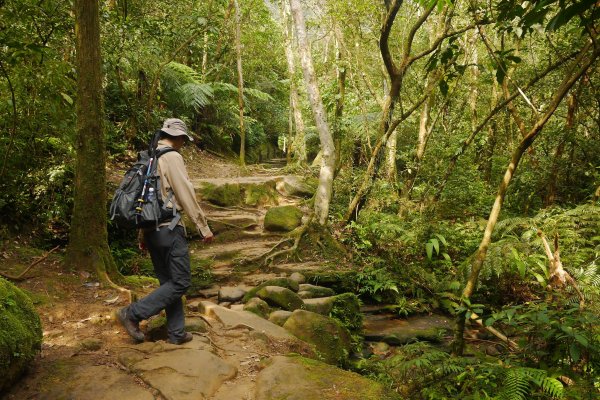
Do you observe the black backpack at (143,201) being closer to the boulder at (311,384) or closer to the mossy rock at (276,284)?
the boulder at (311,384)

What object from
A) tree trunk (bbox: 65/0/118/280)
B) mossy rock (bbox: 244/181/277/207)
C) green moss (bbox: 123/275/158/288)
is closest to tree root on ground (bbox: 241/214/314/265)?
mossy rock (bbox: 244/181/277/207)

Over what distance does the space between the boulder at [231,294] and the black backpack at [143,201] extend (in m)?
Answer: 2.85

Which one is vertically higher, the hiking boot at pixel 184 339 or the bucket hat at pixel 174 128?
the bucket hat at pixel 174 128

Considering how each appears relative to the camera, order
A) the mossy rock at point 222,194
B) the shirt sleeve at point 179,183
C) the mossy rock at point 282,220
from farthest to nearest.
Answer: the mossy rock at point 222,194 < the mossy rock at point 282,220 < the shirt sleeve at point 179,183

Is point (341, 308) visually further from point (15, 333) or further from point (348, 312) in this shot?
point (15, 333)

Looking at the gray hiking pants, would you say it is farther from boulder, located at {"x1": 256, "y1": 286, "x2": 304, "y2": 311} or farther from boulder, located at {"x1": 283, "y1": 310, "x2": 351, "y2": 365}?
boulder, located at {"x1": 256, "y1": 286, "x2": 304, "y2": 311}

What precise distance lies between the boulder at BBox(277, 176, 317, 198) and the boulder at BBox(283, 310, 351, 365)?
797cm

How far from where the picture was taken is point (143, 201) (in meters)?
3.67

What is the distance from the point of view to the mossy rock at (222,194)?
35.3ft

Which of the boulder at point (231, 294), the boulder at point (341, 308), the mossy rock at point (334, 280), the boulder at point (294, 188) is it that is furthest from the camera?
the boulder at point (294, 188)

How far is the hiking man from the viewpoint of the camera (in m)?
3.77

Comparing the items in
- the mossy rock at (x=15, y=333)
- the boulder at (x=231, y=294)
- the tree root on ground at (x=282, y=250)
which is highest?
the mossy rock at (x=15, y=333)

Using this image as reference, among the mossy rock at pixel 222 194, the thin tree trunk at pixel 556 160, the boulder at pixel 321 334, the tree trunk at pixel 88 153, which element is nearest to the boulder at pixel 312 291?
the boulder at pixel 321 334

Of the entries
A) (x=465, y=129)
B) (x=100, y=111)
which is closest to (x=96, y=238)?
(x=100, y=111)
